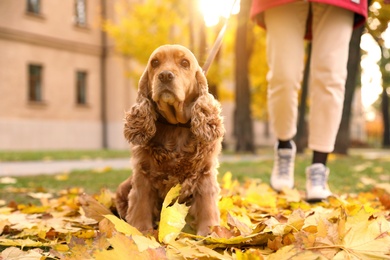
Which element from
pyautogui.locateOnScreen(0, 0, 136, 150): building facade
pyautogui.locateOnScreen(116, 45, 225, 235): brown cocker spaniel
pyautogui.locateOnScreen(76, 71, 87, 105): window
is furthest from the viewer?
pyautogui.locateOnScreen(76, 71, 87, 105): window

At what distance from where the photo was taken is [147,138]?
7.07 feet

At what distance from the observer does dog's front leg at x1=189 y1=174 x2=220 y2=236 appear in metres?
2.15

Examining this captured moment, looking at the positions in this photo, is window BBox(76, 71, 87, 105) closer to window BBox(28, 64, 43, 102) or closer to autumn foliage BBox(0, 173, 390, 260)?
window BBox(28, 64, 43, 102)

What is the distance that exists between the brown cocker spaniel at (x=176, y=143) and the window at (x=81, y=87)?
21.0m

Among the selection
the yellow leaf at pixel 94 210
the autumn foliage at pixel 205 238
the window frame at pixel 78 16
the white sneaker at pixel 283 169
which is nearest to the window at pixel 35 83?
the window frame at pixel 78 16

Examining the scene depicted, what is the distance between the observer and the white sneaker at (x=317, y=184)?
3.18 meters

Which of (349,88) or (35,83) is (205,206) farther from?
(35,83)

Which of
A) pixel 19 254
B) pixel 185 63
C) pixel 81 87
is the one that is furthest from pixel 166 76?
pixel 81 87

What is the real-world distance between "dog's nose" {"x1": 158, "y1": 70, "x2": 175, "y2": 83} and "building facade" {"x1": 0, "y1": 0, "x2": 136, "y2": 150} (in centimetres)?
1852

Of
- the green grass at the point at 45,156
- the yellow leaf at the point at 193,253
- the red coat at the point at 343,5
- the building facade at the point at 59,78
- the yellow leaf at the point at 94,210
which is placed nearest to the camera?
the yellow leaf at the point at 193,253

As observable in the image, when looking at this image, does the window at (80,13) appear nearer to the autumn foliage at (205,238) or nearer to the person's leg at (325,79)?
the person's leg at (325,79)

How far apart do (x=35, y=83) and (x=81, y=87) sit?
2582mm

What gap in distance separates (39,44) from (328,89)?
750 inches

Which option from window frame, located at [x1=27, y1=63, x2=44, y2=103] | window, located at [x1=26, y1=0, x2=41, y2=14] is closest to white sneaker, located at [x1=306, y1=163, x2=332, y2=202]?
window frame, located at [x1=27, y1=63, x2=44, y2=103]
